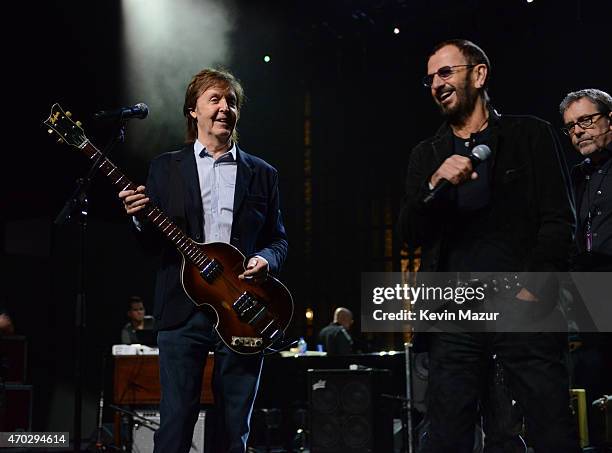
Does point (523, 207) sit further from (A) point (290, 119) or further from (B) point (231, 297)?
(A) point (290, 119)

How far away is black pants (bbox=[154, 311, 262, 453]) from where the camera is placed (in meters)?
3.22

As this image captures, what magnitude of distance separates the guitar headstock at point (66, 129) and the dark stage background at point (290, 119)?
526cm

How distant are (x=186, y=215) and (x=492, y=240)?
4.97 feet

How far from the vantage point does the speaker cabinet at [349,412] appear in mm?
6984

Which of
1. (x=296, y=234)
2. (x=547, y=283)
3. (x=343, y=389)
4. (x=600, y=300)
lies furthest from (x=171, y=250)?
(x=296, y=234)

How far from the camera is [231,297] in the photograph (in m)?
3.41

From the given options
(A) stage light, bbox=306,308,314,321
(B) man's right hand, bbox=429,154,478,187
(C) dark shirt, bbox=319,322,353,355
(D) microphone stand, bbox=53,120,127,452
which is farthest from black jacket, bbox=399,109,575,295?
(A) stage light, bbox=306,308,314,321

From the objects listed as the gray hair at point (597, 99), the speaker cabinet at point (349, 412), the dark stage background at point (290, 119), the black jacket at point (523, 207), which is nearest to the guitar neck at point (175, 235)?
the black jacket at point (523, 207)

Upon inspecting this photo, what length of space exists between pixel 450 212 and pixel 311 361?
8242 mm

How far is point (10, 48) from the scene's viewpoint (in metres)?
8.68

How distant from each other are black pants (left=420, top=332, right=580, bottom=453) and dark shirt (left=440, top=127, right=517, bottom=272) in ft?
0.78

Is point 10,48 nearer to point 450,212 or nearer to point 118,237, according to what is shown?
point 118,237

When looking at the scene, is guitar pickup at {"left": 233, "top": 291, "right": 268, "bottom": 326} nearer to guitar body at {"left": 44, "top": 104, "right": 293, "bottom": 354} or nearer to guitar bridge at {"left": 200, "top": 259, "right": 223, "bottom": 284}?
guitar body at {"left": 44, "top": 104, "right": 293, "bottom": 354}

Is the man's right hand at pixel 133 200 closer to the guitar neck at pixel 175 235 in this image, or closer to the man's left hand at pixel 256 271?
the guitar neck at pixel 175 235
